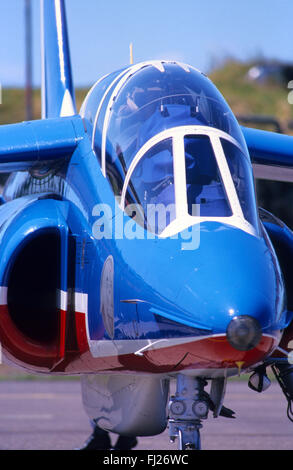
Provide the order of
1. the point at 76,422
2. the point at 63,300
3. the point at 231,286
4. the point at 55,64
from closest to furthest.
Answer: the point at 231,286 → the point at 63,300 → the point at 55,64 → the point at 76,422

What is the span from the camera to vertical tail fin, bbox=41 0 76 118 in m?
9.33

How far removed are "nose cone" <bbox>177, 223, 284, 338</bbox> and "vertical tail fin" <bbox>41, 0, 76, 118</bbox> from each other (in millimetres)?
4290

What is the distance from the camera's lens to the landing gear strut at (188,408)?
16.7 feet

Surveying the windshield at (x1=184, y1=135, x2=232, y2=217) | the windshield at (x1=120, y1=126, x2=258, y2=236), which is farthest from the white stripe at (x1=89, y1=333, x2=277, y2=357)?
the windshield at (x1=184, y1=135, x2=232, y2=217)

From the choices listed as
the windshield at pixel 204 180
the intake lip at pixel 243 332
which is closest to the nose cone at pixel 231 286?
the intake lip at pixel 243 332

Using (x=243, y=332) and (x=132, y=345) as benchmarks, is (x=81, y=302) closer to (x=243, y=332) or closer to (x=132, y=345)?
(x=132, y=345)

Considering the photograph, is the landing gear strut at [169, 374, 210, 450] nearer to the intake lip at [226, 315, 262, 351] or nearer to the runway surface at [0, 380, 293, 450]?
the intake lip at [226, 315, 262, 351]

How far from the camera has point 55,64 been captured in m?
9.89

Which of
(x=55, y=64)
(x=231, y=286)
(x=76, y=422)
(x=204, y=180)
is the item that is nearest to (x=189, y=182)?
(x=204, y=180)

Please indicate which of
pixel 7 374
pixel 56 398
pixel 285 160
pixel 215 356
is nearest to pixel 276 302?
pixel 215 356

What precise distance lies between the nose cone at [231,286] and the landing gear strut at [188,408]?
585 millimetres

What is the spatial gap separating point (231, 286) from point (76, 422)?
8.58 metres

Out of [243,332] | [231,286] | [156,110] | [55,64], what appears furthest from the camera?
[55,64]

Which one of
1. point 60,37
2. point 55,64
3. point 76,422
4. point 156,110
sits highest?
point 60,37
